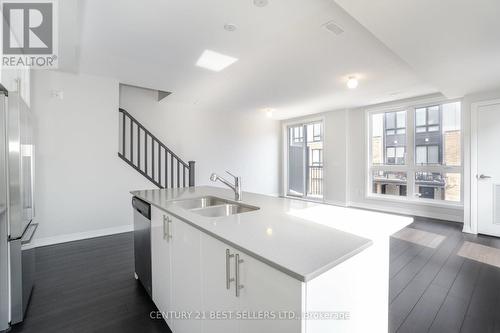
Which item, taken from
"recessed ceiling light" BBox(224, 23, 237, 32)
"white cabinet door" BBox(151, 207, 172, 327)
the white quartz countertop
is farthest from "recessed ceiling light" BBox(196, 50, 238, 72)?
the white quartz countertop

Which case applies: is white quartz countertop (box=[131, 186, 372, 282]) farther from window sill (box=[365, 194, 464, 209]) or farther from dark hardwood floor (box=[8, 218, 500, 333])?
window sill (box=[365, 194, 464, 209])

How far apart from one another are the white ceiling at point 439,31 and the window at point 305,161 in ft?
13.3

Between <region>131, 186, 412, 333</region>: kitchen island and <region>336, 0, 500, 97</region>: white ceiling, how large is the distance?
5.23ft

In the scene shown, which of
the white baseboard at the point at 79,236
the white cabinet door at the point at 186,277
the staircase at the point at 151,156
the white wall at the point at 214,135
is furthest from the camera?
the white wall at the point at 214,135

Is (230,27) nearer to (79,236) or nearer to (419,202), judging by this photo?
(79,236)

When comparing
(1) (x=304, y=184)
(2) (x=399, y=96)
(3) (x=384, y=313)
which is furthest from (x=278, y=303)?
(1) (x=304, y=184)

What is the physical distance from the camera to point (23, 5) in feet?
6.90

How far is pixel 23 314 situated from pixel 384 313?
2.63m

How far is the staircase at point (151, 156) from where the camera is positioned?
451 centimetres

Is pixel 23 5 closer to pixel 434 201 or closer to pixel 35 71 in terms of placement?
pixel 35 71

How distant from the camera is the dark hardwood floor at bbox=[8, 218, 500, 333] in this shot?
1.77 metres

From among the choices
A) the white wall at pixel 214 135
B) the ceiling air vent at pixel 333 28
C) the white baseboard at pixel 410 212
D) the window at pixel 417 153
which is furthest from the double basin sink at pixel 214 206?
the window at pixel 417 153

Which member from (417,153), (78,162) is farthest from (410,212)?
(78,162)

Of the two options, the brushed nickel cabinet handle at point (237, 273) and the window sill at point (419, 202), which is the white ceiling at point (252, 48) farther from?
the window sill at point (419, 202)
